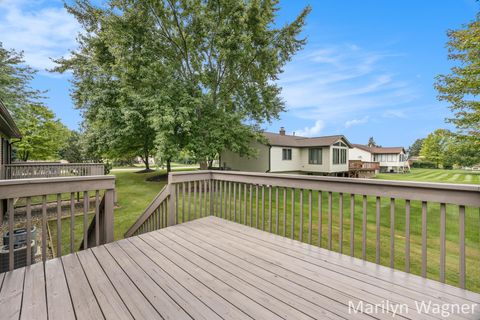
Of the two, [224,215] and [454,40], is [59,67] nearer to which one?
[224,215]

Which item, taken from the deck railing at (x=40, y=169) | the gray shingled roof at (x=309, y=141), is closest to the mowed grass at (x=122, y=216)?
the deck railing at (x=40, y=169)

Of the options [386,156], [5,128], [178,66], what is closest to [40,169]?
[5,128]

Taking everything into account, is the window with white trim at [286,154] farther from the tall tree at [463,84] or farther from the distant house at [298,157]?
the tall tree at [463,84]

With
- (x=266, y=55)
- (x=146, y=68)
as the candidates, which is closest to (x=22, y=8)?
(x=146, y=68)

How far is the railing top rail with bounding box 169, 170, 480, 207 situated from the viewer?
1.74 meters

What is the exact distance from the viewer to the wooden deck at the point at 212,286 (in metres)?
1.52

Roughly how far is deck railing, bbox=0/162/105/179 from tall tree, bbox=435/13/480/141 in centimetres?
1554

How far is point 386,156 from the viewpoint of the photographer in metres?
34.5

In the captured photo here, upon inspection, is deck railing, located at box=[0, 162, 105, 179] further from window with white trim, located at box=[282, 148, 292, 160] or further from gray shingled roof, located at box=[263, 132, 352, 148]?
window with white trim, located at box=[282, 148, 292, 160]

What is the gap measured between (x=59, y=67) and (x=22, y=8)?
4987 millimetres

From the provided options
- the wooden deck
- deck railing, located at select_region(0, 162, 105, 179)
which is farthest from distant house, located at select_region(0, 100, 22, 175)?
the wooden deck

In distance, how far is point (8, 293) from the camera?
1698 millimetres

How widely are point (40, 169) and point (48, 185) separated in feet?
30.1

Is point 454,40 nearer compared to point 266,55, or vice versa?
point 454,40
